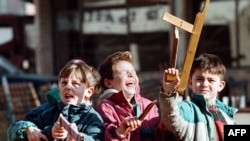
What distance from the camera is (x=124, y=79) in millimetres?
3904

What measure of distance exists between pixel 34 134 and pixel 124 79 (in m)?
0.56

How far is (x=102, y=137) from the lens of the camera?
142 inches

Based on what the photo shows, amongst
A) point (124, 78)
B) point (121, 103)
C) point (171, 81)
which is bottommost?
point (121, 103)

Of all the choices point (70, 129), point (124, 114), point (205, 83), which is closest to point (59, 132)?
point (70, 129)

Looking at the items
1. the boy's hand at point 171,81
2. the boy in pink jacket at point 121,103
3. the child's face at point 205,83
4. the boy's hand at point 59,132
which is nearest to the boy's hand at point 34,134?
the boy's hand at point 59,132

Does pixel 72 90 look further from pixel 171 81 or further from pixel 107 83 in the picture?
pixel 171 81

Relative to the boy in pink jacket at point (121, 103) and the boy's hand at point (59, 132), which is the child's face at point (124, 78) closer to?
the boy in pink jacket at point (121, 103)

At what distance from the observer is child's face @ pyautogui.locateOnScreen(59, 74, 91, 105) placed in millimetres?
3709

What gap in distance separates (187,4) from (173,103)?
37.8 ft

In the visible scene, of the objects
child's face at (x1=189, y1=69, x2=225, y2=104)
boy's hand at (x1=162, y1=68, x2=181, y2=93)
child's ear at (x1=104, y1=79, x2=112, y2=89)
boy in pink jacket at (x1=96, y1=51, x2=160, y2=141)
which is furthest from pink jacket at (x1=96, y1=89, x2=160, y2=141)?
boy's hand at (x1=162, y1=68, x2=181, y2=93)

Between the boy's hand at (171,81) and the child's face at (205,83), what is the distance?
554 mm

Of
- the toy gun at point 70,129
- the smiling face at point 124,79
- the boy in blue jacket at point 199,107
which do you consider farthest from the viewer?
the smiling face at point 124,79

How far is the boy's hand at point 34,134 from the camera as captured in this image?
360 centimetres

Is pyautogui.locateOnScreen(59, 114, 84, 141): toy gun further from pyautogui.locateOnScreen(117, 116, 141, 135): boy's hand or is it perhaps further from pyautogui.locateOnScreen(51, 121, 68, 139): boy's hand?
pyautogui.locateOnScreen(117, 116, 141, 135): boy's hand
